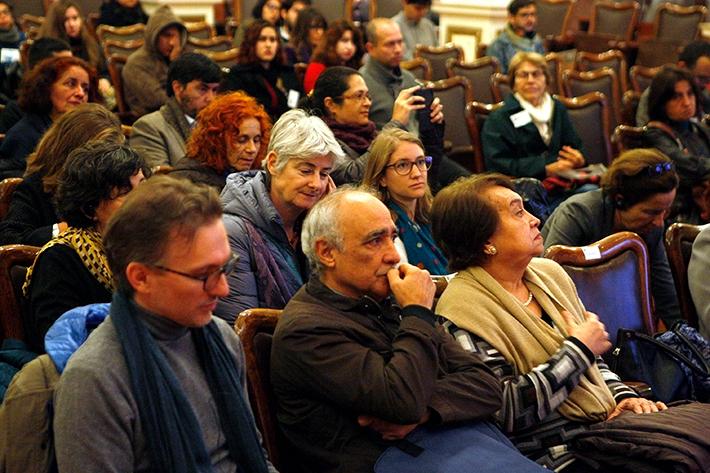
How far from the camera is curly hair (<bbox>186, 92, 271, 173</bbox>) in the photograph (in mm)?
3322

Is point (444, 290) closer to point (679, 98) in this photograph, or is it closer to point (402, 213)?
point (402, 213)

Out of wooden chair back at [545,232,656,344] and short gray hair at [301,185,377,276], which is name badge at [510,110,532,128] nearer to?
wooden chair back at [545,232,656,344]

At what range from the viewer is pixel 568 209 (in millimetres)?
3352

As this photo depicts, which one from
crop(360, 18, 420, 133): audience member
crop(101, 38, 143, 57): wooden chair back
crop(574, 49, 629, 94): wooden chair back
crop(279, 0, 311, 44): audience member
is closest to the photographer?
crop(360, 18, 420, 133): audience member

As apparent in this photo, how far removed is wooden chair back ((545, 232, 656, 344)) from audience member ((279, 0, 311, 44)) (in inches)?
232

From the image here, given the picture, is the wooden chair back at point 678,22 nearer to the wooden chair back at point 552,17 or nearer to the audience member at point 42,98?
the wooden chair back at point 552,17

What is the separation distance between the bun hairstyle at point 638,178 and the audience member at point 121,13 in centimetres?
649

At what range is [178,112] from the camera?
14.2 ft

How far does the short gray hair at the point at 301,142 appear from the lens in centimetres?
278

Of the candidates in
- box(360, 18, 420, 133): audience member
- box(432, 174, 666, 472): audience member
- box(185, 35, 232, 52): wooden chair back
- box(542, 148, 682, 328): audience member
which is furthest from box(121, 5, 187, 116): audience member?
box(432, 174, 666, 472): audience member

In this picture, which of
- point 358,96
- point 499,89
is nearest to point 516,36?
point 499,89

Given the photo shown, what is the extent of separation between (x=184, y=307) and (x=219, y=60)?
16.6 feet

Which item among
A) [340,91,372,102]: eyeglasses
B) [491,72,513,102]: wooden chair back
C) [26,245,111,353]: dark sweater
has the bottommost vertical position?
[491,72,513,102]: wooden chair back

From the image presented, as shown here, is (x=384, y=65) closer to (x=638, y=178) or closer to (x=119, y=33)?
(x=638, y=178)
